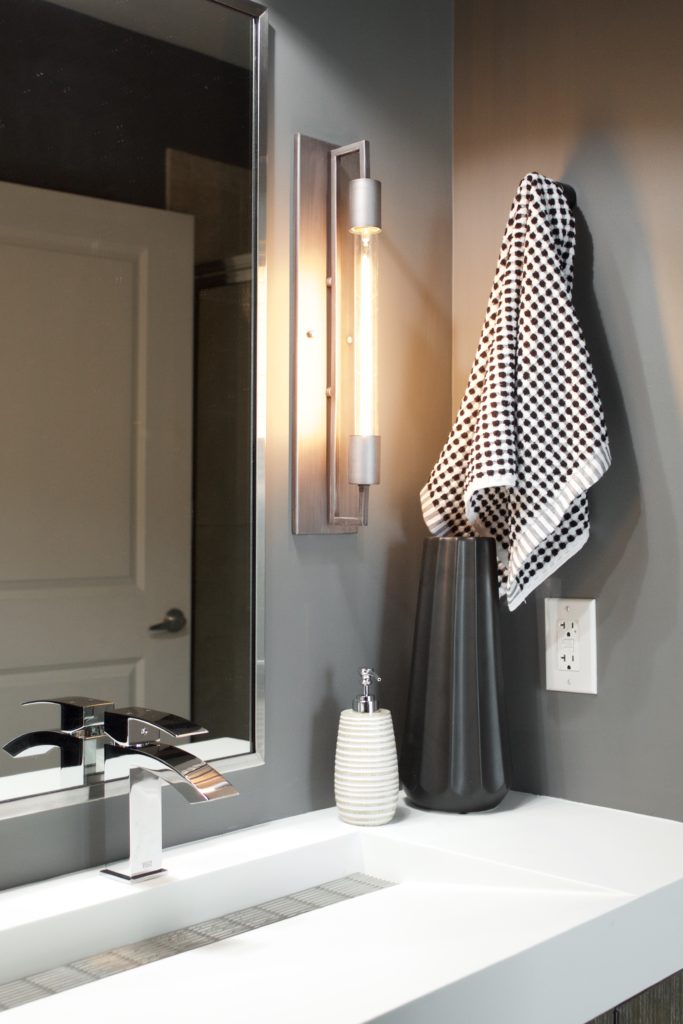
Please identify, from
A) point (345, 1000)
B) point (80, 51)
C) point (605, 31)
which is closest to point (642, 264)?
point (605, 31)

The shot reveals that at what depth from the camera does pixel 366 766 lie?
4.27 feet

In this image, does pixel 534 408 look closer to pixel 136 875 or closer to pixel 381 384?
pixel 381 384

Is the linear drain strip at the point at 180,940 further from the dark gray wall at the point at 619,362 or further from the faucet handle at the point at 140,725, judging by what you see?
the dark gray wall at the point at 619,362

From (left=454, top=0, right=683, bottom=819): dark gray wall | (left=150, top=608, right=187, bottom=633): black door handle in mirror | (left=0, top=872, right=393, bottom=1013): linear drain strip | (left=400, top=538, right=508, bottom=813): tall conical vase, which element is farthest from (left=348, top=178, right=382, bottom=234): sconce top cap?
(left=0, top=872, right=393, bottom=1013): linear drain strip

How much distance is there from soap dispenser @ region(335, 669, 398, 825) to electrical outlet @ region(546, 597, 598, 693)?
26 centimetres

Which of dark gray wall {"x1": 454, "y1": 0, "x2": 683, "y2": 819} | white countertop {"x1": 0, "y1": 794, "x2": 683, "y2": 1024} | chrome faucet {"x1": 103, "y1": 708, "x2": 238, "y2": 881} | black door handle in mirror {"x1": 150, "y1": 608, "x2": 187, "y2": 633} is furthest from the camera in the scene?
dark gray wall {"x1": 454, "y1": 0, "x2": 683, "y2": 819}

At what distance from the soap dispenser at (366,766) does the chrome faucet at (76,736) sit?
1.00 feet

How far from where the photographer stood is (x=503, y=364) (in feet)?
4.42

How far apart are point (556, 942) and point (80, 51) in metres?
1.03

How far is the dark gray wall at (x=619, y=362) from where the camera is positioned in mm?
1333

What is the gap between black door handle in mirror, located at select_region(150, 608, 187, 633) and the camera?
1229mm

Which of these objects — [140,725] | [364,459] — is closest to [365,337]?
[364,459]

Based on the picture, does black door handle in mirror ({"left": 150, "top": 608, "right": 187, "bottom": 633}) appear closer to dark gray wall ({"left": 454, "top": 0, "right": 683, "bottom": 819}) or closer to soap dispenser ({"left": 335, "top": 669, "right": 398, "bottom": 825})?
soap dispenser ({"left": 335, "top": 669, "right": 398, "bottom": 825})

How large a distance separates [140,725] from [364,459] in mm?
441
